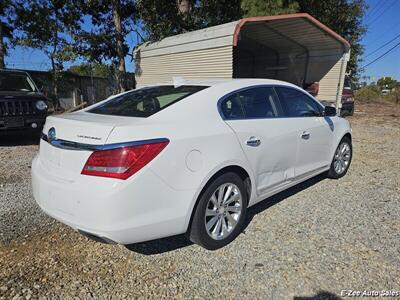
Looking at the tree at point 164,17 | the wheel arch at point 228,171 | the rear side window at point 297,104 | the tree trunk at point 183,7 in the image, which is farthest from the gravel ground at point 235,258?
the tree trunk at point 183,7

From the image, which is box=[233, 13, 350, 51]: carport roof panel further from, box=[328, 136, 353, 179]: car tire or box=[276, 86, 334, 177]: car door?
box=[276, 86, 334, 177]: car door

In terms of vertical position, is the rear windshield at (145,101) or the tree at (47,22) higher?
the tree at (47,22)

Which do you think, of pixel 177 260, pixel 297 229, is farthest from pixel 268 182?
pixel 177 260

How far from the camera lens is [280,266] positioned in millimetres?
2824

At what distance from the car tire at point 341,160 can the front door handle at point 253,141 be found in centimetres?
219

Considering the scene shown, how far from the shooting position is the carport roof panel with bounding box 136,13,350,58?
9.10 meters

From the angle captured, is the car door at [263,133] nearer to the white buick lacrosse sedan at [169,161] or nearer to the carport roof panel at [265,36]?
the white buick lacrosse sedan at [169,161]

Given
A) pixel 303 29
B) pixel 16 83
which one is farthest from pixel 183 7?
pixel 16 83

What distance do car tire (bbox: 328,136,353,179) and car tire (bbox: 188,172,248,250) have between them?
92.3 inches

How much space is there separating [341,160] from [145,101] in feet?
11.4

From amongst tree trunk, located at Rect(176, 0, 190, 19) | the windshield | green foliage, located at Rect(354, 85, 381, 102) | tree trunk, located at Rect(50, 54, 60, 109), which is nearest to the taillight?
the windshield

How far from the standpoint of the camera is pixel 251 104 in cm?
345

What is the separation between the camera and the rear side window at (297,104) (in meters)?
3.90

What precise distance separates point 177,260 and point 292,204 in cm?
185
